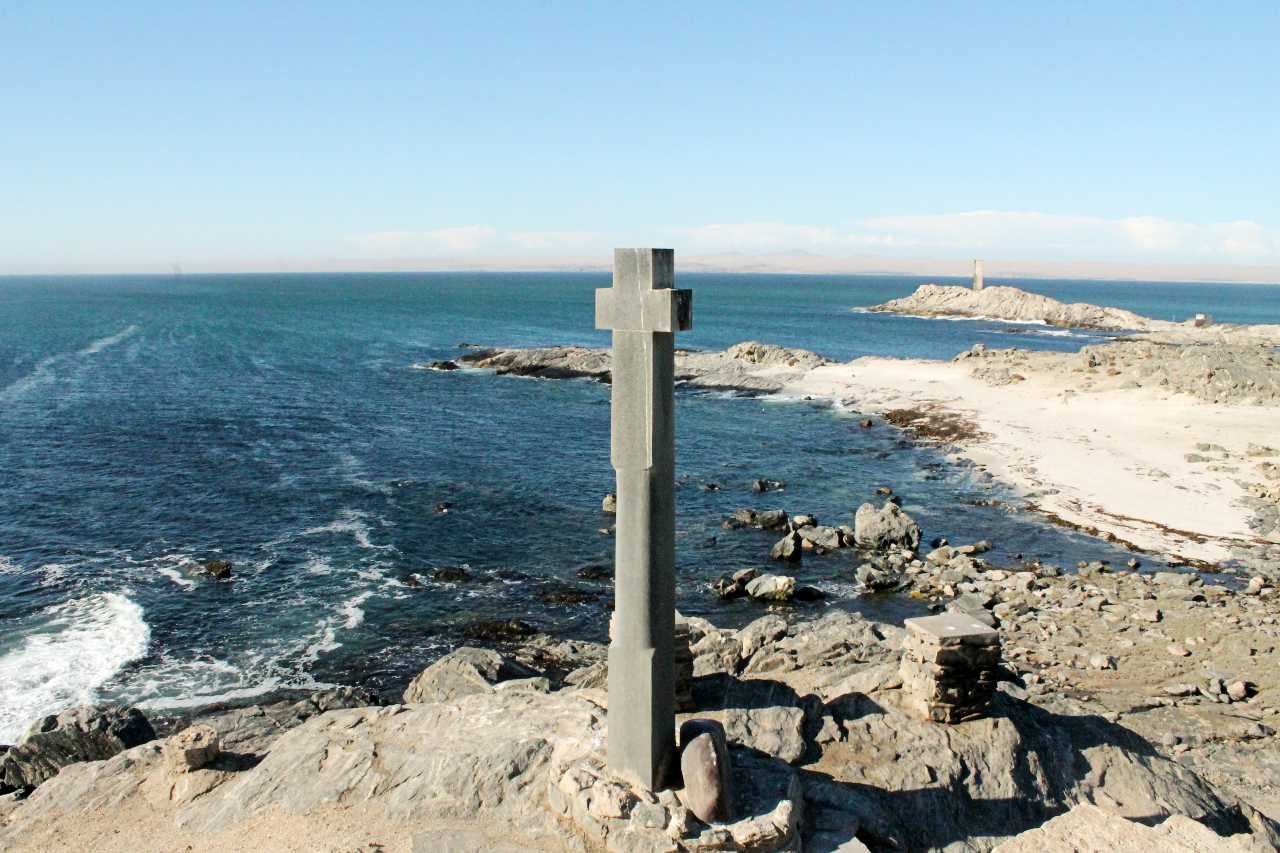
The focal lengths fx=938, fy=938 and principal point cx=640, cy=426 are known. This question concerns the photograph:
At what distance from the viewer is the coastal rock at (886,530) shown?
34719mm

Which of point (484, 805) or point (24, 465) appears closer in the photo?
point (484, 805)

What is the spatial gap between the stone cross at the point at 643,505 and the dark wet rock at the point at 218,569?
938 inches

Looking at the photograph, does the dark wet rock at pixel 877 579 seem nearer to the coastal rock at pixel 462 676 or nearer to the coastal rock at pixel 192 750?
the coastal rock at pixel 462 676

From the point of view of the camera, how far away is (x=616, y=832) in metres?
11.3

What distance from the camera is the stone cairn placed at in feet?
46.9

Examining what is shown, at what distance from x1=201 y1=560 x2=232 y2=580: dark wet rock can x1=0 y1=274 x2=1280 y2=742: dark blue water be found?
0.46 meters

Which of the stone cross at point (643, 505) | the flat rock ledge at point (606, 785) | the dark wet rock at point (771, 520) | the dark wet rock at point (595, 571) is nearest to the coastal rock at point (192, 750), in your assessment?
the flat rock ledge at point (606, 785)

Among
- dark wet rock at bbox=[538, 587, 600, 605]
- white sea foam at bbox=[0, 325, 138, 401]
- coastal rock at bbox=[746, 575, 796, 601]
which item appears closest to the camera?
dark wet rock at bbox=[538, 587, 600, 605]

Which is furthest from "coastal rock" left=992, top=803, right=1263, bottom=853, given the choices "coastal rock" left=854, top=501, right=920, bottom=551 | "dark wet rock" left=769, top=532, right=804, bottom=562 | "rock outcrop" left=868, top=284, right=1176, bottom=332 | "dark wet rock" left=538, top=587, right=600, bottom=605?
"rock outcrop" left=868, top=284, right=1176, bottom=332

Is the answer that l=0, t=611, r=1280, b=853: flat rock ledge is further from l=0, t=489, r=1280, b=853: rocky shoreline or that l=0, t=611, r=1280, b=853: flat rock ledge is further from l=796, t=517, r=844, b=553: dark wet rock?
l=796, t=517, r=844, b=553: dark wet rock

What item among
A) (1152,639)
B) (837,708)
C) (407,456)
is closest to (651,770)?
(837,708)

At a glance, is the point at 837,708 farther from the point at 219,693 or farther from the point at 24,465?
the point at 24,465

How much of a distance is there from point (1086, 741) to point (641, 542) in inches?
343

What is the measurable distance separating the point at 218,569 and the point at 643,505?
2521cm
